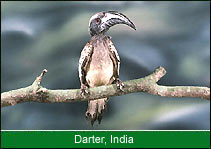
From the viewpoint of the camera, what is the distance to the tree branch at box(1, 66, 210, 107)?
1578 mm

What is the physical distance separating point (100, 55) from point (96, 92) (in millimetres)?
237

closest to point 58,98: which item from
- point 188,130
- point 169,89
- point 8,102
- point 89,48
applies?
point 8,102

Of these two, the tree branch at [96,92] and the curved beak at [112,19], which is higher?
the curved beak at [112,19]

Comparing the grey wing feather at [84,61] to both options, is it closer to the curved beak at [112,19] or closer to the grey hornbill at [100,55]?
the grey hornbill at [100,55]

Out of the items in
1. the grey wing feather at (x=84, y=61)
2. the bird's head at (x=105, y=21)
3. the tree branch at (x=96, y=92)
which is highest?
the bird's head at (x=105, y=21)

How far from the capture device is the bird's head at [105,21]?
183 centimetres

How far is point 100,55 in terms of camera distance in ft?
5.95

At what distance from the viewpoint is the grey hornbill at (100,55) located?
182 cm

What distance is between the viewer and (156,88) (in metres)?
1.67

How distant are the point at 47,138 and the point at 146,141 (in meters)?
0.50

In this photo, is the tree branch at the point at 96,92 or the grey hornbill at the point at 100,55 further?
the grey hornbill at the point at 100,55

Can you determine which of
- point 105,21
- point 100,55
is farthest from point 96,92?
point 105,21

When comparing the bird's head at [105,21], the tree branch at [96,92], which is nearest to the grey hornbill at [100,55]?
the bird's head at [105,21]

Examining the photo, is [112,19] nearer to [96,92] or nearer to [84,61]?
[84,61]
